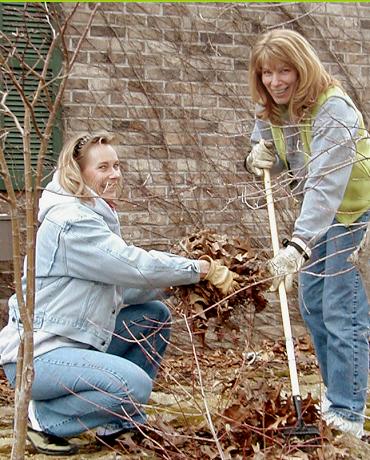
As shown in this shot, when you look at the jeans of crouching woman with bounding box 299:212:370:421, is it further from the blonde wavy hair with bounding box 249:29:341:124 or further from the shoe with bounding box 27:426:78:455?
the shoe with bounding box 27:426:78:455

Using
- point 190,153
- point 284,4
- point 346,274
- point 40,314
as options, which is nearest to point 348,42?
point 284,4

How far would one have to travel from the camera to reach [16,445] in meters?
3.47

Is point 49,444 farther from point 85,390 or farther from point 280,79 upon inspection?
point 280,79

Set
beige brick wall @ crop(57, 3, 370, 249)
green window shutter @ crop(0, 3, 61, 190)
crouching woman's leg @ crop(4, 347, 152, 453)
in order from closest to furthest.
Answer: crouching woman's leg @ crop(4, 347, 152, 453)
green window shutter @ crop(0, 3, 61, 190)
beige brick wall @ crop(57, 3, 370, 249)

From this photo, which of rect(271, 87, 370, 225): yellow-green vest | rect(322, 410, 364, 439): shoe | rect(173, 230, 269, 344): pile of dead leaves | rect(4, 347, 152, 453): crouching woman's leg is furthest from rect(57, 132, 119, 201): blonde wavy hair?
rect(322, 410, 364, 439): shoe

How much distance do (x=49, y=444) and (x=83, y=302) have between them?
0.65m

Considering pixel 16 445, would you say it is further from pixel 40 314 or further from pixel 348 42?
pixel 348 42

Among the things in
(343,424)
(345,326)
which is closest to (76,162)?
(345,326)

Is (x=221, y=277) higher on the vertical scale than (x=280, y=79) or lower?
lower

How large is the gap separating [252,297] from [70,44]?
3167 mm

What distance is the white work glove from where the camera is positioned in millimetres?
4348

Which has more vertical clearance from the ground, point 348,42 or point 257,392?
point 348,42

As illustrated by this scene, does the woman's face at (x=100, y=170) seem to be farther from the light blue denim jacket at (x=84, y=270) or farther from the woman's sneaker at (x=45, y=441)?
the woman's sneaker at (x=45, y=441)

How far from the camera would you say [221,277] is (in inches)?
175
